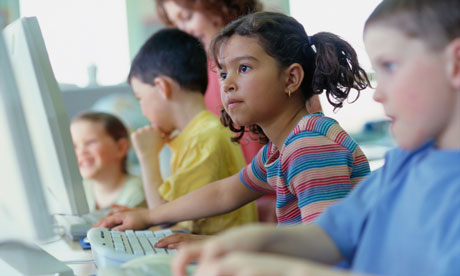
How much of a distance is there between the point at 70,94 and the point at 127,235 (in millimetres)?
2022

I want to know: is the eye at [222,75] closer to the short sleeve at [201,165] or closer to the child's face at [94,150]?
the short sleeve at [201,165]

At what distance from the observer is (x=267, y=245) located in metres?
0.48

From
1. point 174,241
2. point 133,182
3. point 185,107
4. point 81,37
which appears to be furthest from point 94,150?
point 81,37

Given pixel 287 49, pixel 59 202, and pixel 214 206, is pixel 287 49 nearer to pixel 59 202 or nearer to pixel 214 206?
pixel 214 206

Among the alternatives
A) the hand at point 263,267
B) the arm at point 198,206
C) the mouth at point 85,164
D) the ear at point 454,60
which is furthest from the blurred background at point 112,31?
the hand at point 263,267

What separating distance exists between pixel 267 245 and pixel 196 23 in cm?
140

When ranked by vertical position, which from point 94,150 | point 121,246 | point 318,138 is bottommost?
point 94,150

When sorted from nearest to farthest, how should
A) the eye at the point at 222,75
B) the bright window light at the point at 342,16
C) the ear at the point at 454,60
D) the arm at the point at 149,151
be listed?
1. the ear at the point at 454,60
2. the eye at the point at 222,75
3. the arm at the point at 149,151
4. the bright window light at the point at 342,16

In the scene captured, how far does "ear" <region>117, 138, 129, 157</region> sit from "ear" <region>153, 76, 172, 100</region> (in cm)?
62

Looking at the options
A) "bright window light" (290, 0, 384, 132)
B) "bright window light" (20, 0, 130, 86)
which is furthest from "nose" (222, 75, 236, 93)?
"bright window light" (20, 0, 130, 86)

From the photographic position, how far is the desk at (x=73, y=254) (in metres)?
0.96

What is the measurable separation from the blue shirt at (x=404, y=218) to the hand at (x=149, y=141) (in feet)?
3.60

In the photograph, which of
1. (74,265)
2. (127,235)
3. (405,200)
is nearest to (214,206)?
(127,235)

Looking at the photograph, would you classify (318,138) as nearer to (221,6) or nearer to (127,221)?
(127,221)
